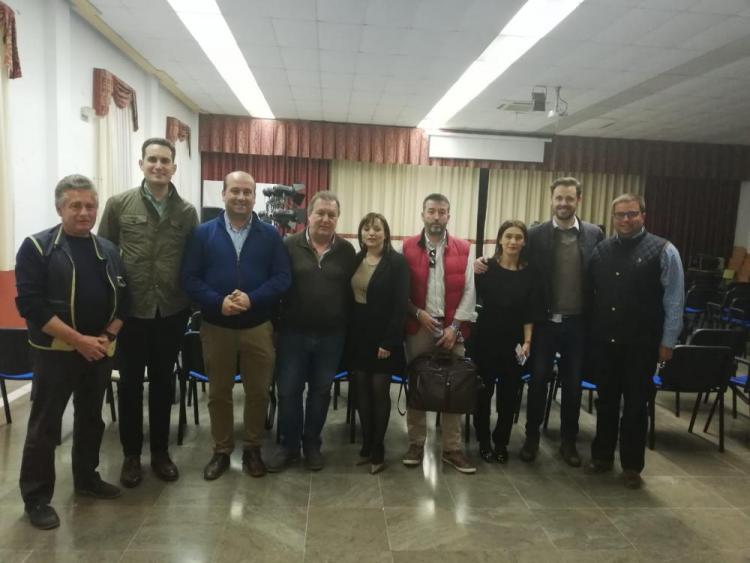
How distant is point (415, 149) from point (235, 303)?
19.6 feet

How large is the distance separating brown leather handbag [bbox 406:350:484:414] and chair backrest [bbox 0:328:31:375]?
2.15 m

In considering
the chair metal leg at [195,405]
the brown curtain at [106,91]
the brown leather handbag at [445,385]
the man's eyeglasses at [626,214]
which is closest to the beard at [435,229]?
the brown leather handbag at [445,385]

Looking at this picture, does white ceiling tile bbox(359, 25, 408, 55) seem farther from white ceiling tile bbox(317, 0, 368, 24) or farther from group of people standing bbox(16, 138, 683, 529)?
group of people standing bbox(16, 138, 683, 529)

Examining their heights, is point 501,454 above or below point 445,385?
below

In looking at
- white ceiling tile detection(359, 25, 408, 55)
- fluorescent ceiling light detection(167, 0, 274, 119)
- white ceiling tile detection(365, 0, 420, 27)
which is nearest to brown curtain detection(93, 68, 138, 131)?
fluorescent ceiling light detection(167, 0, 274, 119)

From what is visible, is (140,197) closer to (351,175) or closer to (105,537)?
(105,537)

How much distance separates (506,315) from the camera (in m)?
2.63

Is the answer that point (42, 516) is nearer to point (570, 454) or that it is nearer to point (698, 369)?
point (570, 454)

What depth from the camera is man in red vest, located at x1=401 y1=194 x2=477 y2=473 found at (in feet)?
8.52

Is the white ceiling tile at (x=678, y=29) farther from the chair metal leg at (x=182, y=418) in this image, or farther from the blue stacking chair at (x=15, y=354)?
the blue stacking chair at (x=15, y=354)

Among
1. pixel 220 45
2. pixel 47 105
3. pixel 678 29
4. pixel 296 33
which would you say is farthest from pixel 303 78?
pixel 678 29

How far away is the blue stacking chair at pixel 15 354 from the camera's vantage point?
2.73 meters

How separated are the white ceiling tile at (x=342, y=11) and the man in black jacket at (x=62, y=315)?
237 centimetres

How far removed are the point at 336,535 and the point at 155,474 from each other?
3.39 ft
